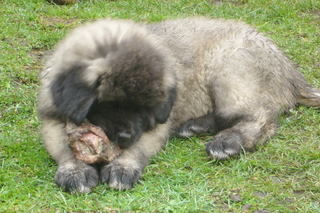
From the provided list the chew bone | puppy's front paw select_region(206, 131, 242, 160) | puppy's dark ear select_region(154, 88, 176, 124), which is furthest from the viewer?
puppy's front paw select_region(206, 131, 242, 160)

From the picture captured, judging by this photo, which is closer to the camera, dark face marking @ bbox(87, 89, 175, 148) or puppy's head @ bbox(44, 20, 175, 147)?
puppy's head @ bbox(44, 20, 175, 147)

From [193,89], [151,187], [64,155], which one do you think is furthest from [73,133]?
[193,89]

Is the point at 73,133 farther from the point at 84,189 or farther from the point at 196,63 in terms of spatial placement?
the point at 196,63

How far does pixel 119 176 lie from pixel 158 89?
2.19 feet

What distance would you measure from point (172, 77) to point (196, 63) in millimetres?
1090

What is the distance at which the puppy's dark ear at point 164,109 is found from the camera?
446 cm

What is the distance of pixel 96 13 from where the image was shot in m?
9.62

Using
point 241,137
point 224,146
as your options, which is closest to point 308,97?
point 241,137

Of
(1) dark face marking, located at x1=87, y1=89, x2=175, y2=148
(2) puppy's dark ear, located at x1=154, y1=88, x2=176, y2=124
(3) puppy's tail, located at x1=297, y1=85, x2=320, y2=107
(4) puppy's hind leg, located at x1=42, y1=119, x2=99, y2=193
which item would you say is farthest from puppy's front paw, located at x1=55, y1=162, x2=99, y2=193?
(3) puppy's tail, located at x1=297, y1=85, x2=320, y2=107

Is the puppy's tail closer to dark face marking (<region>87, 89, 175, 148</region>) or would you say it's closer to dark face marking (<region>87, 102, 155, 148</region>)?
dark face marking (<region>87, 89, 175, 148</region>)

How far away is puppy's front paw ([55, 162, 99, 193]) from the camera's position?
4.14 m

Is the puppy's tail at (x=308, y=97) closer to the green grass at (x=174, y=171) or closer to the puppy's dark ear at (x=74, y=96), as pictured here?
Result: the green grass at (x=174, y=171)

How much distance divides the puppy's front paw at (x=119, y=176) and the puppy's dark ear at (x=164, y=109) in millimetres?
439

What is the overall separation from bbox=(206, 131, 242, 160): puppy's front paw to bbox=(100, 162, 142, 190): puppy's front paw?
0.78 metres
